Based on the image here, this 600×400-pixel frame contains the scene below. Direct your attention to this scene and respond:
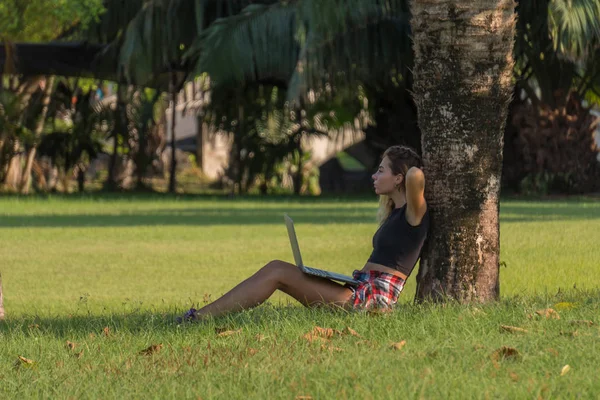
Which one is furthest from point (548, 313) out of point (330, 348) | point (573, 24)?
point (573, 24)

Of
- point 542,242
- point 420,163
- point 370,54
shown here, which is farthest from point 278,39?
point 420,163

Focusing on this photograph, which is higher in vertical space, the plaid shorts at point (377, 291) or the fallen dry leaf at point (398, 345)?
the plaid shorts at point (377, 291)

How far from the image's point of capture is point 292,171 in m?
31.5

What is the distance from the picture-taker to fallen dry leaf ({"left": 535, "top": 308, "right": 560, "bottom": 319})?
7254mm

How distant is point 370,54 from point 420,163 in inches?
687

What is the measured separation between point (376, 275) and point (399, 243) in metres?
0.25

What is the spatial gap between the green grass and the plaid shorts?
16 centimetres

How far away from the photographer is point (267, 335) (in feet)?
22.6

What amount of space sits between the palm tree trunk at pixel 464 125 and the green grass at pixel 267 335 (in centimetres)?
39

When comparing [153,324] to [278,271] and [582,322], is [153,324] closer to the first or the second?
[278,271]

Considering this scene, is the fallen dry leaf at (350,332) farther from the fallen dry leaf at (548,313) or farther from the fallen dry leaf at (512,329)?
the fallen dry leaf at (548,313)

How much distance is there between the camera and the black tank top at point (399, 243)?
7676 millimetres

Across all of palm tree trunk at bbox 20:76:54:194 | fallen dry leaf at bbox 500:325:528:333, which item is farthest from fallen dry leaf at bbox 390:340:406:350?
palm tree trunk at bbox 20:76:54:194

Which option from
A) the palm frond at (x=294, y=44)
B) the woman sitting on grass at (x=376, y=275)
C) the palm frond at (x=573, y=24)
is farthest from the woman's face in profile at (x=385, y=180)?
the palm frond at (x=294, y=44)
